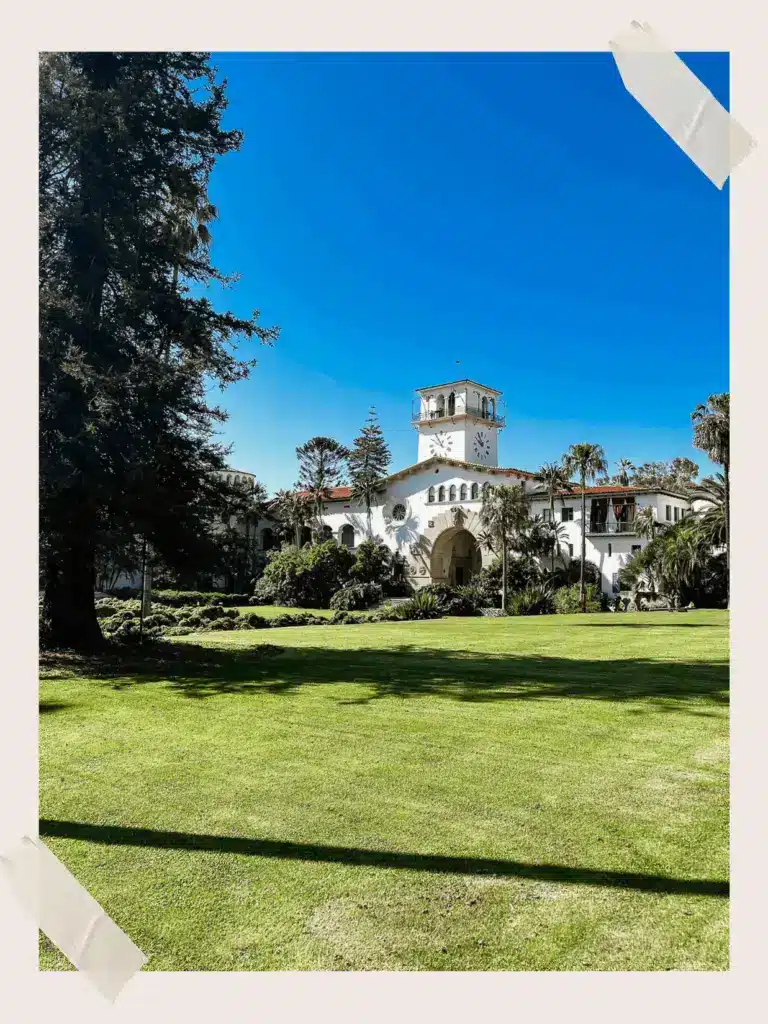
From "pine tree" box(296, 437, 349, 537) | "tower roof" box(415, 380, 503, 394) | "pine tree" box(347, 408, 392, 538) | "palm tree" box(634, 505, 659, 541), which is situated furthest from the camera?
"pine tree" box(347, 408, 392, 538)

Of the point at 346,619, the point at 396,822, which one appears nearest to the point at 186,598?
the point at 346,619

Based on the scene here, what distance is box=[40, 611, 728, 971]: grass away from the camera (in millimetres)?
2344

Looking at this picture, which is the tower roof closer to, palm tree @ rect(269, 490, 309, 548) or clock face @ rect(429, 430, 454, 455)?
clock face @ rect(429, 430, 454, 455)

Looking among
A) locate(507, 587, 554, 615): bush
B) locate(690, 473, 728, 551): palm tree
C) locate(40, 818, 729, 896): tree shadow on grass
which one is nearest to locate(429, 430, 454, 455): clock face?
locate(507, 587, 554, 615): bush

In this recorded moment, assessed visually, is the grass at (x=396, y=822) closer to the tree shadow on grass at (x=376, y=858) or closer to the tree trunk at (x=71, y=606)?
the tree shadow on grass at (x=376, y=858)

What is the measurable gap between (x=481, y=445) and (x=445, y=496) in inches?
139

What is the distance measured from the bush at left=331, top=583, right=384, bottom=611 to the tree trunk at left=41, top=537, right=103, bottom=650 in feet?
62.4

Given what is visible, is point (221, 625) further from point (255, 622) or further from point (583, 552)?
point (583, 552)

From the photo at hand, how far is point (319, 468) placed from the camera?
1602 inches

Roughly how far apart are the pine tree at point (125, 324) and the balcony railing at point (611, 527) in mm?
26113

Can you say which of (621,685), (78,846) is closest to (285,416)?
(78,846)

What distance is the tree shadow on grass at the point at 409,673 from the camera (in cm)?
697
